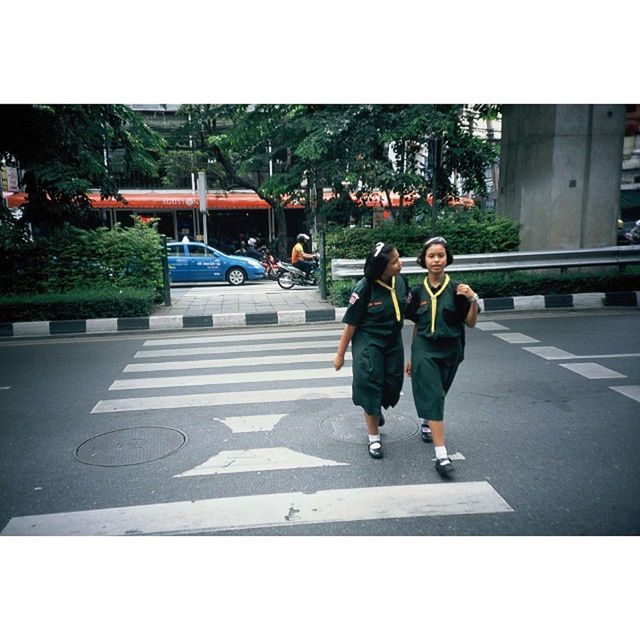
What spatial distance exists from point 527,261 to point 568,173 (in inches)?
85.8

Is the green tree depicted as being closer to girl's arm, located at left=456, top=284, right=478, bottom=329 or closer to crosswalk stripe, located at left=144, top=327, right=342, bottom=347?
crosswalk stripe, located at left=144, top=327, right=342, bottom=347

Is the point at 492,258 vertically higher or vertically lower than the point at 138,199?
lower

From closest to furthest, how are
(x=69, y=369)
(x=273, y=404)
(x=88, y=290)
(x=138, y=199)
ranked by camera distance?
(x=273, y=404) → (x=69, y=369) → (x=88, y=290) → (x=138, y=199)

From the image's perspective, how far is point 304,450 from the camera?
3.95 m

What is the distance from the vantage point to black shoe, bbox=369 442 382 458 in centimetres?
380

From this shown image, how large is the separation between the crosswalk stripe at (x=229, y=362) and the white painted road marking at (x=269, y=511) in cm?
332

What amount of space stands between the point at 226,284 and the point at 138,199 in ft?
31.7

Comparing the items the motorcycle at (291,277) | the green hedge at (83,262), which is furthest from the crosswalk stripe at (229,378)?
the motorcycle at (291,277)

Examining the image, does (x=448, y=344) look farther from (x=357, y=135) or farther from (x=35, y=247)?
(x=35, y=247)

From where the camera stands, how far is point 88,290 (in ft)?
33.9

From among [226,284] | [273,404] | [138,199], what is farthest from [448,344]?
[138,199]

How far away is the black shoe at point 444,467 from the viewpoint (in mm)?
3506

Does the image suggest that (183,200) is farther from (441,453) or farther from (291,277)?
(441,453)

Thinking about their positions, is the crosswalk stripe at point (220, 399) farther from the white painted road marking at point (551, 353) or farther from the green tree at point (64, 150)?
the green tree at point (64, 150)
